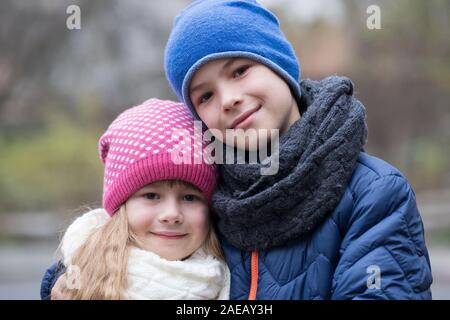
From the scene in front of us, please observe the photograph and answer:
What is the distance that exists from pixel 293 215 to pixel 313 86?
16.1 inches

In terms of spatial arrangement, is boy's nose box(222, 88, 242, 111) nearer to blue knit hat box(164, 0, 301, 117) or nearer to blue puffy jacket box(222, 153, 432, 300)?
blue knit hat box(164, 0, 301, 117)

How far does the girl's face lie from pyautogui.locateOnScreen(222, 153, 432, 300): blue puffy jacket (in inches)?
6.4

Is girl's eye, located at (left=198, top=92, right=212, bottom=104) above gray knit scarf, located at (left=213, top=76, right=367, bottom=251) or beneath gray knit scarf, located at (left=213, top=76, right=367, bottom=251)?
above

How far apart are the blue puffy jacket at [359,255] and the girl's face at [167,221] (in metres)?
0.16

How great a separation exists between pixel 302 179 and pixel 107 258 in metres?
0.57

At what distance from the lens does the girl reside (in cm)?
160

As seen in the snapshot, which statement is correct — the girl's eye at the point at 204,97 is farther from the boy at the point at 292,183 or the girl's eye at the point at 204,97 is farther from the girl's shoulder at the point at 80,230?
the girl's shoulder at the point at 80,230

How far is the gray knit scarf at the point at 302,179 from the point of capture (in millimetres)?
1480

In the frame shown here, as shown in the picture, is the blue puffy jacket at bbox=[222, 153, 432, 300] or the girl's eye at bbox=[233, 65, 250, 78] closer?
the blue puffy jacket at bbox=[222, 153, 432, 300]

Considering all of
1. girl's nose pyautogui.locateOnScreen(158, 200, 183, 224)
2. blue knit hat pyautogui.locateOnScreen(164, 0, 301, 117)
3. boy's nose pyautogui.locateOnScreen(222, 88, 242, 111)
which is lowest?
girl's nose pyautogui.locateOnScreen(158, 200, 183, 224)

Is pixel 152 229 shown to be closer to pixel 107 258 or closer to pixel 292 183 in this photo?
pixel 107 258

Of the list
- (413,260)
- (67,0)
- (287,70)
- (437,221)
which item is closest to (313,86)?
(287,70)

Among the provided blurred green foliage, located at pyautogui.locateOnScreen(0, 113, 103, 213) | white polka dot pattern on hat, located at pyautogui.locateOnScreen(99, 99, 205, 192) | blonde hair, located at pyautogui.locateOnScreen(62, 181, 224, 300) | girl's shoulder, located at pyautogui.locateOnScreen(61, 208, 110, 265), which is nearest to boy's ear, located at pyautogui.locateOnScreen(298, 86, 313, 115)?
white polka dot pattern on hat, located at pyautogui.locateOnScreen(99, 99, 205, 192)

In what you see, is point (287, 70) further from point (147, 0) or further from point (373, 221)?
point (147, 0)
